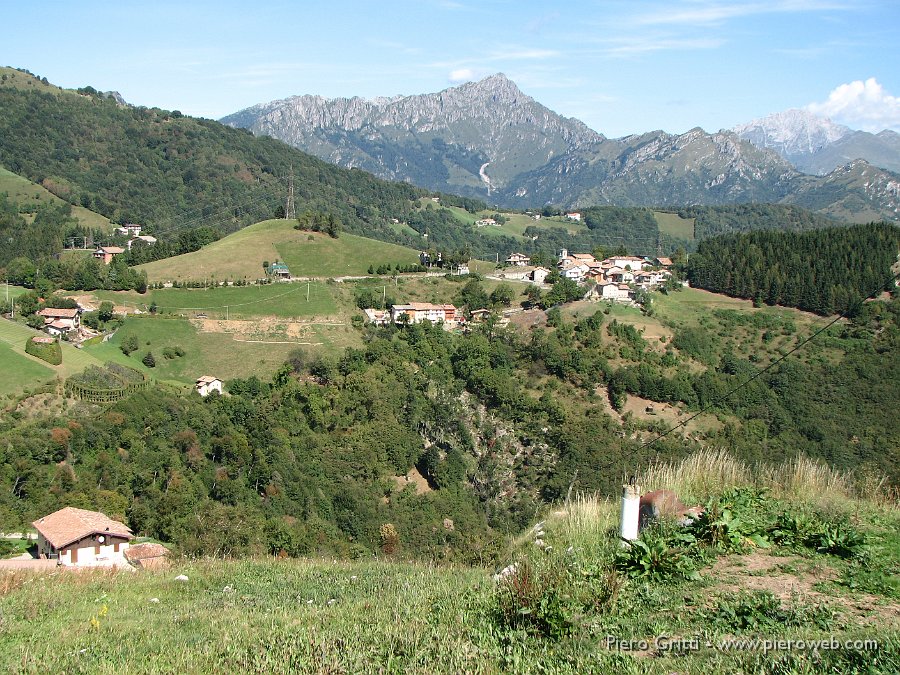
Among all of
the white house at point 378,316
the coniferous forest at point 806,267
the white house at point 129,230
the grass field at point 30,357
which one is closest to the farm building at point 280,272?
the white house at point 378,316

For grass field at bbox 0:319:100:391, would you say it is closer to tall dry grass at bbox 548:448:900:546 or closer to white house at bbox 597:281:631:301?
tall dry grass at bbox 548:448:900:546

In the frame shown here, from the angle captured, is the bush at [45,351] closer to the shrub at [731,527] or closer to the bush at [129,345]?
the bush at [129,345]

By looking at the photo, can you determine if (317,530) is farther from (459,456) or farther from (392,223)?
(392,223)

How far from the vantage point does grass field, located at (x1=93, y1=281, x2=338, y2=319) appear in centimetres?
5044

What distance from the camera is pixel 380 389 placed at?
137ft

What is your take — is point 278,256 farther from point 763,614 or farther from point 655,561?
point 763,614

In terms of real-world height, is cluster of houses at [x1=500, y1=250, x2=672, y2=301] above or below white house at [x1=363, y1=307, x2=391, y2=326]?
above

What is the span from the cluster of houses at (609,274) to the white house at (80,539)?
4662 centimetres

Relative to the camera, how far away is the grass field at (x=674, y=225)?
143500 millimetres

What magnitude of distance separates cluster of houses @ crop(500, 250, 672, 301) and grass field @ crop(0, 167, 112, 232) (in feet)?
179

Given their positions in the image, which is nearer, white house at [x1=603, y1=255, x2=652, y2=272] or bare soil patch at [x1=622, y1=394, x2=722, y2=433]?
bare soil patch at [x1=622, y1=394, x2=722, y2=433]

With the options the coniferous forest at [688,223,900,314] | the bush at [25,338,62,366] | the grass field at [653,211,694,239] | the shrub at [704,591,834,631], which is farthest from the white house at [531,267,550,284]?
the grass field at [653,211,694,239]

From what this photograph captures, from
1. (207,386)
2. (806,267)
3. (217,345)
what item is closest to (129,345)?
(217,345)

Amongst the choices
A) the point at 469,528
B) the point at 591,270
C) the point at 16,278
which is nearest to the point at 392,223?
the point at 591,270
